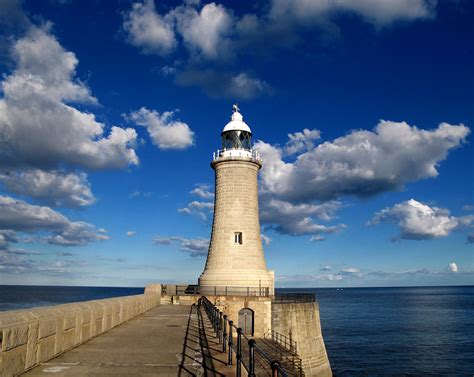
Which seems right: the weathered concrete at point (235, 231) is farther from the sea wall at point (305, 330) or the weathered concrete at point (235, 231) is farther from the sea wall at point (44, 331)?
the sea wall at point (44, 331)

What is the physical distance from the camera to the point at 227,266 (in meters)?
30.8

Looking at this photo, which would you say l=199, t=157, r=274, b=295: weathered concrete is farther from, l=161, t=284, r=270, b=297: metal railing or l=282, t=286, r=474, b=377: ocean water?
l=282, t=286, r=474, b=377: ocean water

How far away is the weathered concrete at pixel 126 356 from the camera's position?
820 cm

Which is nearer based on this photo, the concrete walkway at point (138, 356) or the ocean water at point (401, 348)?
the concrete walkway at point (138, 356)

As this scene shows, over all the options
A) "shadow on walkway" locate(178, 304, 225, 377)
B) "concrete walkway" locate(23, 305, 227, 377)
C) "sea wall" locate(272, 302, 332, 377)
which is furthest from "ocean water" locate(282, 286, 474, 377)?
"concrete walkway" locate(23, 305, 227, 377)

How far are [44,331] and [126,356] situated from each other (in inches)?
77.5

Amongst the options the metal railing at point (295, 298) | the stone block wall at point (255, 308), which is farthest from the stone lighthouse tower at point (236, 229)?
the stone block wall at point (255, 308)

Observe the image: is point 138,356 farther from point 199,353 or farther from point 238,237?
point 238,237

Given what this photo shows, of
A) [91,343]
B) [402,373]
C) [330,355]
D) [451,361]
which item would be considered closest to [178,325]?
[91,343]

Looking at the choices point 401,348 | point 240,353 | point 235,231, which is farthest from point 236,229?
point 401,348

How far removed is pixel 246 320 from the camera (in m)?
26.6

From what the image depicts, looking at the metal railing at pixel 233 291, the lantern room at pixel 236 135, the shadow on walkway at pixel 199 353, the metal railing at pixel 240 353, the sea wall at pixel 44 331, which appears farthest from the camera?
the lantern room at pixel 236 135

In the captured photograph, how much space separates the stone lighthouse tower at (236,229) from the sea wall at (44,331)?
662 inches

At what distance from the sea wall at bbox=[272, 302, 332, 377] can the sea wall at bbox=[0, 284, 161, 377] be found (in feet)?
46.7
